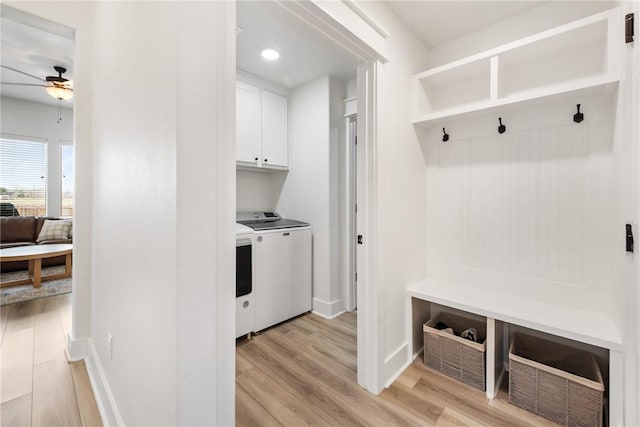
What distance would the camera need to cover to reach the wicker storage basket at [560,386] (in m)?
1.32

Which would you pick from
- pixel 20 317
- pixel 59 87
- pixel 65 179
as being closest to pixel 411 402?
pixel 20 317

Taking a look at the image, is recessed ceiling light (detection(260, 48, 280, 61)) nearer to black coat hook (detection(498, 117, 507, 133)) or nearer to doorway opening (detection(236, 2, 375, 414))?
doorway opening (detection(236, 2, 375, 414))

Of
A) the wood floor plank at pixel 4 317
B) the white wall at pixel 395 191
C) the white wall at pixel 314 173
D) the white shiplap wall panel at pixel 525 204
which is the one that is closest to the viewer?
the white shiplap wall panel at pixel 525 204

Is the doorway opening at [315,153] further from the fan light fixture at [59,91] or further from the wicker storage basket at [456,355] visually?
the fan light fixture at [59,91]

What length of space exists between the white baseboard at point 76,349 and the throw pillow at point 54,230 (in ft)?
10.3

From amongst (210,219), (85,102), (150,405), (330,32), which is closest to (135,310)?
(150,405)

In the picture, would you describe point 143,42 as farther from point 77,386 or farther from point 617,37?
point 617,37

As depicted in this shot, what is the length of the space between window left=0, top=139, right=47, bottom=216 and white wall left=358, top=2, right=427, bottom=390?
20.0 feet

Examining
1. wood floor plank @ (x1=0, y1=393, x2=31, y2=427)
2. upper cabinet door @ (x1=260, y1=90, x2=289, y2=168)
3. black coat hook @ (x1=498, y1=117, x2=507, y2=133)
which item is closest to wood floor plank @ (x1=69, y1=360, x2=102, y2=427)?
wood floor plank @ (x1=0, y1=393, x2=31, y2=427)

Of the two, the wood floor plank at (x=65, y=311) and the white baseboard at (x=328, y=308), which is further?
the white baseboard at (x=328, y=308)

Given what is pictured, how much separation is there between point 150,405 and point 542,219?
2188 millimetres

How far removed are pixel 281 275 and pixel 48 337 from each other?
191cm

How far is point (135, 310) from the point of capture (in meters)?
1.10

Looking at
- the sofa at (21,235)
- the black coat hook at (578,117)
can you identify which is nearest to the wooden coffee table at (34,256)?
the sofa at (21,235)
